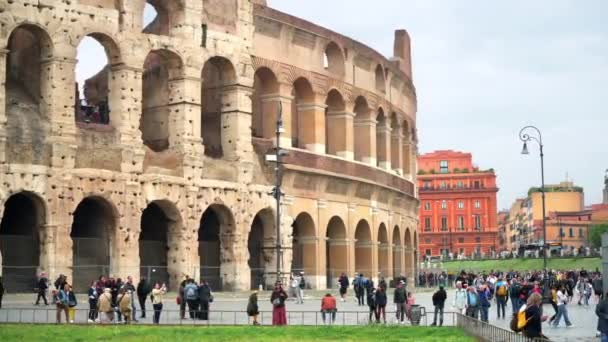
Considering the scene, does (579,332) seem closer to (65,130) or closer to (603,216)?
(65,130)

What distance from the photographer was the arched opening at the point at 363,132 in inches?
2100

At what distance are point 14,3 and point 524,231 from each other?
120 m

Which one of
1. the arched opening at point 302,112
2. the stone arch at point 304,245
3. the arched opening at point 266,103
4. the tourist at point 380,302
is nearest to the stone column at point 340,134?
the arched opening at point 302,112

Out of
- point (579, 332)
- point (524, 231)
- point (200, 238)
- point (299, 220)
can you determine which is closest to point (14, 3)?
point (200, 238)

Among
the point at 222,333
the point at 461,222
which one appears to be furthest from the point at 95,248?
the point at 461,222

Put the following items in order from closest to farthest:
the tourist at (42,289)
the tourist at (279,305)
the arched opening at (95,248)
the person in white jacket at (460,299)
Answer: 1. the tourist at (279,305)
2. the person in white jacket at (460,299)
3. the tourist at (42,289)
4. the arched opening at (95,248)

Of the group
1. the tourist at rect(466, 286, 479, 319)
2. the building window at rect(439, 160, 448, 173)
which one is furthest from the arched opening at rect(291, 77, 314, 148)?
the building window at rect(439, 160, 448, 173)

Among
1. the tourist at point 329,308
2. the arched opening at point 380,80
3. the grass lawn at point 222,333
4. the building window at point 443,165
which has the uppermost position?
the building window at point 443,165

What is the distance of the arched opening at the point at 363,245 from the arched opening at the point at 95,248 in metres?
16.5

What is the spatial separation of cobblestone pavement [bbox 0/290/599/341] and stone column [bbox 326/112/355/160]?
9942mm

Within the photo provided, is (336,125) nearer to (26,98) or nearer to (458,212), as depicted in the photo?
(26,98)

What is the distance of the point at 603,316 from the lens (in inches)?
810

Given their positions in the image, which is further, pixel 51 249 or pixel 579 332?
pixel 51 249

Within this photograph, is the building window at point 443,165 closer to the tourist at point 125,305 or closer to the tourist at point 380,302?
the tourist at point 380,302
